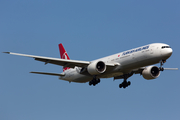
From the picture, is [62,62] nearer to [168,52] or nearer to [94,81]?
[94,81]

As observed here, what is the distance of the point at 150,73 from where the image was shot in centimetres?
4178

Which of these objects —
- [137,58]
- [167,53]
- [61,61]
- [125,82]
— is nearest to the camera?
[167,53]

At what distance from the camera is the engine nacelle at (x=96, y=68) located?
38656 mm

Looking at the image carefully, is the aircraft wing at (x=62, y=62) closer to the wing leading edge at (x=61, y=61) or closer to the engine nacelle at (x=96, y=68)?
the wing leading edge at (x=61, y=61)

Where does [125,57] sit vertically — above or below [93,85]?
above

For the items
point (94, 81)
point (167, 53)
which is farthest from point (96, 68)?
point (167, 53)

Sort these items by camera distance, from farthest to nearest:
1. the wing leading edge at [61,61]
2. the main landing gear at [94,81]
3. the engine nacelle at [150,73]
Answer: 1. the engine nacelle at [150,73]
2. the main landing gear at [94,81]
3. the wing leading edge at [61,61]

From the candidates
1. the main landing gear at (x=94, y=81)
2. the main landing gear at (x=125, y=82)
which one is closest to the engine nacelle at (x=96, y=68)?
the main landing gear at (x=94, y=81)

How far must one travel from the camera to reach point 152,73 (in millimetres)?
42375

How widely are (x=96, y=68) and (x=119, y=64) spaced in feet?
9.43

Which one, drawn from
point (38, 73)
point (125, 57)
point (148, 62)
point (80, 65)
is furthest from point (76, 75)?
point (148, 62)

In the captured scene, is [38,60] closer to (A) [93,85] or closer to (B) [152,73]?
(A) [93,85]

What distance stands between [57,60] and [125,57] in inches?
328

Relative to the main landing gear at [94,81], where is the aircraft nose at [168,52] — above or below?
above
